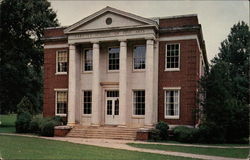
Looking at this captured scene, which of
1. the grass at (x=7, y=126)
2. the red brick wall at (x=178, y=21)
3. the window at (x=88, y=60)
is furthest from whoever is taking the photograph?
the grass at (x=7, y=126)

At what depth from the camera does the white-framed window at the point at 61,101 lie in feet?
99.4


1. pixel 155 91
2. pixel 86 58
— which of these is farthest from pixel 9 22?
pixel 155 91

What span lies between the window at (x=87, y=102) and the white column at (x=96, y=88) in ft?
5.15

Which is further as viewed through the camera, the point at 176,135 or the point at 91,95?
the point at 91,95

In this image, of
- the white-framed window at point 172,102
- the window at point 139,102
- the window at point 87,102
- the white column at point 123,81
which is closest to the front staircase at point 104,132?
the white column at point 123,81

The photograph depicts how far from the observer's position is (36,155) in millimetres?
13445

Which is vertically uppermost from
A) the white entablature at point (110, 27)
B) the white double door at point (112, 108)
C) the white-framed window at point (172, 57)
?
the white entablature at point (110, 27)

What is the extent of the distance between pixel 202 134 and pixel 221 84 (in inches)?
150

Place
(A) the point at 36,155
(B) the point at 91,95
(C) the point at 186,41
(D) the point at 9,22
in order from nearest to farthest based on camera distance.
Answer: (A) the point at 36,155, (C) the point at 186,41, (B) the point at 91,95, (D) the point at 9,22

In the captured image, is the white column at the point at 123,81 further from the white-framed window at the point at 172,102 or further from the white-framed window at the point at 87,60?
the white-framed window at the point at 87,60

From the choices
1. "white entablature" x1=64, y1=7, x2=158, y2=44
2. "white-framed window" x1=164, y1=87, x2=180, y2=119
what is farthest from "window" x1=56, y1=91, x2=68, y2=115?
"white-framed window" x1=164, y1=87, x2=180, y2=119

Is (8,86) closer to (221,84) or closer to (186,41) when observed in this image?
(186,41)

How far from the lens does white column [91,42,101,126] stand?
27.4 m

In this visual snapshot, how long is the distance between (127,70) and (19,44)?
16.9m
